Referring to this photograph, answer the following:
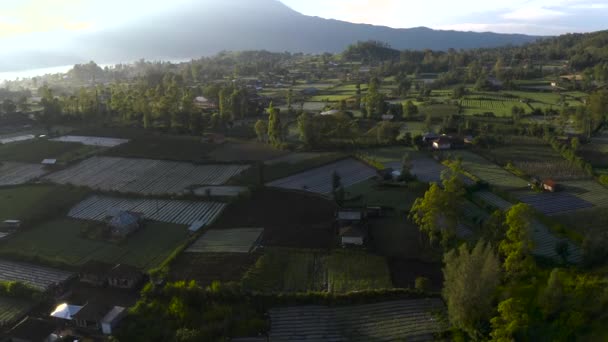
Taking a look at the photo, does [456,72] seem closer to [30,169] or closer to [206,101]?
[206,101]

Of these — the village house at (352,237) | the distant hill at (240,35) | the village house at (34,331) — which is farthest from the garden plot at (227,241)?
the distant hill at (240,35)

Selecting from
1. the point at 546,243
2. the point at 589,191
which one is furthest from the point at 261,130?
the point at 546,243

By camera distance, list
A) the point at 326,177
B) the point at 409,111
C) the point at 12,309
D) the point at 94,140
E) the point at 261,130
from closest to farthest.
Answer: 1. the point at 12,309
2. the point at 326,177
3. the point at 261,130
4. the point at 94,140
5. the point at 409,111

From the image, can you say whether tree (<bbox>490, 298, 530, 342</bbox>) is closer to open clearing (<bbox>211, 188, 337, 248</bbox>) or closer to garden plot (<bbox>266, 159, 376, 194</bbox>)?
open clearing (<bbox>211, 188, 337, 248</bbox>)

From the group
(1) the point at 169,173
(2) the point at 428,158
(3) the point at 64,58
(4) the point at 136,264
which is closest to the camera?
(4) the point at 136,264

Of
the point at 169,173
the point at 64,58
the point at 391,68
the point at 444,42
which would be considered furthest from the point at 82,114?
the point at 444,42

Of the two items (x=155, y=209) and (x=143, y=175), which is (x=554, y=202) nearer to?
(x=155, y=209)

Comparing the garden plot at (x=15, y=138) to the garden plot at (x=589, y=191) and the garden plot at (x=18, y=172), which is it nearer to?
the garden plot at (x=18, y=172)
